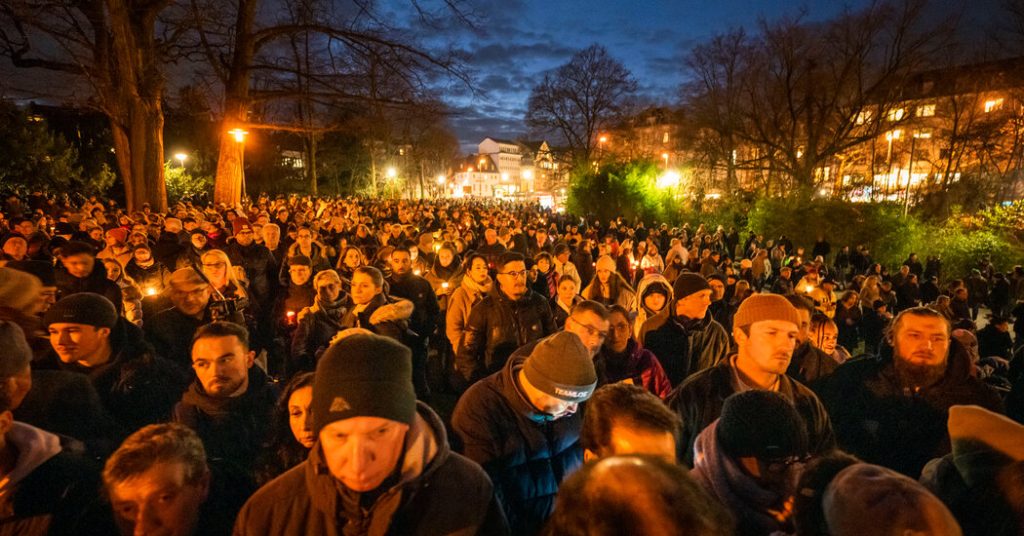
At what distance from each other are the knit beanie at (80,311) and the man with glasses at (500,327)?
2.69 meters

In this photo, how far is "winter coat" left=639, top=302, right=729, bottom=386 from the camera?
14.6ft

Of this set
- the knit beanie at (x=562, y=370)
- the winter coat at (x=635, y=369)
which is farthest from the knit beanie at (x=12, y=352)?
the winter coat at (x=635, y=369)

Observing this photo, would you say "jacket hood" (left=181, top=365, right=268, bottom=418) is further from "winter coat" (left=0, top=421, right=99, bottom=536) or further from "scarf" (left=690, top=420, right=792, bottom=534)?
"scarf" (left=690, top=420, right=792, bottom=534)

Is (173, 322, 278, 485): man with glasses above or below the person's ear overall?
below

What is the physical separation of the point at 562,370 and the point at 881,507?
132 centimetres

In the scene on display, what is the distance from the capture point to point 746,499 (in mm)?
1794

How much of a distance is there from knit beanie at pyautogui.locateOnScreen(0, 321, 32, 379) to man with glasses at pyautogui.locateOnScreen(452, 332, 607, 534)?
1945 millimetres

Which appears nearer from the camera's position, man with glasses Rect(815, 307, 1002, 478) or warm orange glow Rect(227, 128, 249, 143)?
man with glasses Rect(815, 307, 1002, 478)

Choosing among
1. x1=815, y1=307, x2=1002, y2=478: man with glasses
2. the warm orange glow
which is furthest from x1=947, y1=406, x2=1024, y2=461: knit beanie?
the warm orange glow

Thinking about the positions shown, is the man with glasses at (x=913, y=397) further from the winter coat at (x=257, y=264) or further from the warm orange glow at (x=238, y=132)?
the warm orange glow at (x=238, y=132)

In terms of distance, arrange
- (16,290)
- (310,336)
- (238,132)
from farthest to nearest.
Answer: (238,132) < (310,336) < (16,290)

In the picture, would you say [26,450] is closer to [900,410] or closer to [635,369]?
[635,369]

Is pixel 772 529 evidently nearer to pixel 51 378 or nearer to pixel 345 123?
pixel 51 378

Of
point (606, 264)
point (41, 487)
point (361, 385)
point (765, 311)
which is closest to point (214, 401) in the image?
point (41, 487)
